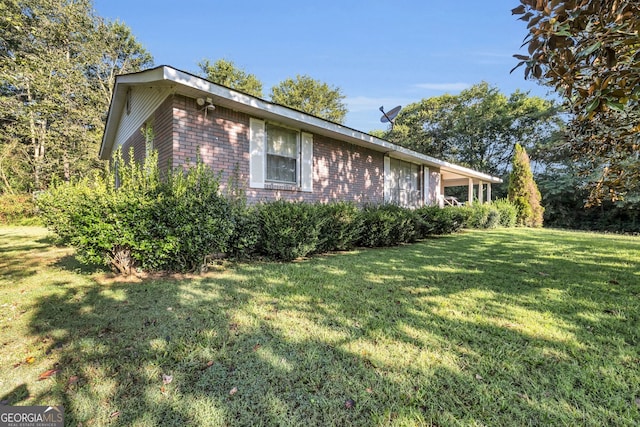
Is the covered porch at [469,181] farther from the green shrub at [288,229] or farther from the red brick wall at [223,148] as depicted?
the green shrub at [288,229]

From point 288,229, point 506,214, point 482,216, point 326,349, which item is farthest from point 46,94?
point 506,214

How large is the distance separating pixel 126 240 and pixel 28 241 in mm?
8034

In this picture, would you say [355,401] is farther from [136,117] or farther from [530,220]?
[530,220]

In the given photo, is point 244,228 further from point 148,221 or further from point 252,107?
point 252,107

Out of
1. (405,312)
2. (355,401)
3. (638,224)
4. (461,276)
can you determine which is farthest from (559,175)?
(355,401)

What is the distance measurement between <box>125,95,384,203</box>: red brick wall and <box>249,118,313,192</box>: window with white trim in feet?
0.53

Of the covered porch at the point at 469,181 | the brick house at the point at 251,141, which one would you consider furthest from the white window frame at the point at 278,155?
the covered porch at the point at 469,181

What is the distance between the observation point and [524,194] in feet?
53.8

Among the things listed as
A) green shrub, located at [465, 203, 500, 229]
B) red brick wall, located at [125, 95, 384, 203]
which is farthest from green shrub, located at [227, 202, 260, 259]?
green shrub, located at [465, 203, 500, 229]

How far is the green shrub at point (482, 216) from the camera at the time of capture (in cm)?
1250

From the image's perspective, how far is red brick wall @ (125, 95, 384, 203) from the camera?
5.64 meters

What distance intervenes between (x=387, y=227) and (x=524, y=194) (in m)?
13.5

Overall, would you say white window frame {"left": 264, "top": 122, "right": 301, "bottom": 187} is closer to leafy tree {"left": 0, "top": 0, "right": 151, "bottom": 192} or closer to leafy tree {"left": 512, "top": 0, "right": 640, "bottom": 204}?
leafy tree {"left": 512, "top": 0, "right": 640, "bottom": 204}

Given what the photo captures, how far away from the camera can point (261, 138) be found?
6793mm
